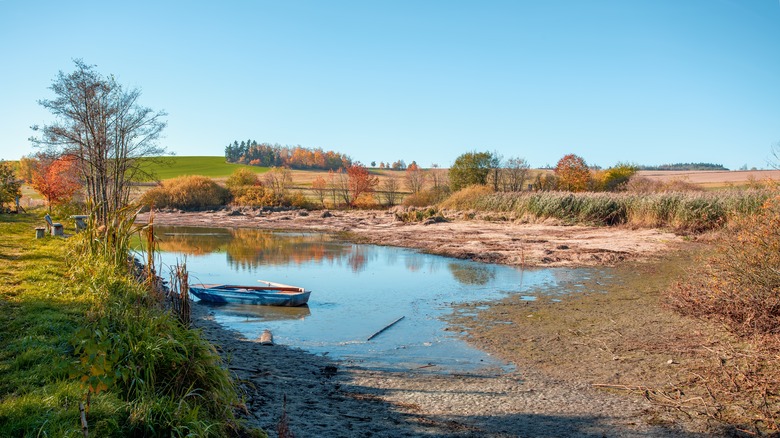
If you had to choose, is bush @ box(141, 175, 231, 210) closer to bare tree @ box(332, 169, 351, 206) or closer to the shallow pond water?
bare tree @ box(332, 169, 351, 206)

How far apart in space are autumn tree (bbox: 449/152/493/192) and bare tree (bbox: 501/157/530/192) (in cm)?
152

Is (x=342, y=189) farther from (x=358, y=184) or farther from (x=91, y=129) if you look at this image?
(x=91, y=129)

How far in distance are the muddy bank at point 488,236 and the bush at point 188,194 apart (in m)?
5.50

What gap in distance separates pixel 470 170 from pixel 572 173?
10494 millimetres

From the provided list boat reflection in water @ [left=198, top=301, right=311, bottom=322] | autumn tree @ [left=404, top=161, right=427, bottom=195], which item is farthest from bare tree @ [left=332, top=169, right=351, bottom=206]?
boat reflection in water @ [left=198, top=301, right=311, bottom=322]

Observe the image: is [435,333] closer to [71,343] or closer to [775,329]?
[775,329]

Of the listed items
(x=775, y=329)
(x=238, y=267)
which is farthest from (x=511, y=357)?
(x=238, y=267)

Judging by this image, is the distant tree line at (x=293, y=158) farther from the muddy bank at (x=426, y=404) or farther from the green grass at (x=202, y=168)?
the muddy bank at (x=426, y=404)

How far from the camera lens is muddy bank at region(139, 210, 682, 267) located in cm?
2128

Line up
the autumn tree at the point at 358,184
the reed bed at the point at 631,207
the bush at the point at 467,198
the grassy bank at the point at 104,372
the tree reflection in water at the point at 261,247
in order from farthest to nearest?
1. the autumn tree at the point at 358,184
2. the bush at the point at 467,198
3. the reed bed at the point at 631,207
4. the tree reflection in water at the point at 261,247
5. the grassy bank at the point at 104,372

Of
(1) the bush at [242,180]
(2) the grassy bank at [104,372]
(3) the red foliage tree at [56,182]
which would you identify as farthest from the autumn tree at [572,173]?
(2) the grassy bank at [104,372]

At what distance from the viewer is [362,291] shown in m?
15.5

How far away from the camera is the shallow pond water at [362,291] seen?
967cm

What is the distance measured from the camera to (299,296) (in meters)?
13.0
